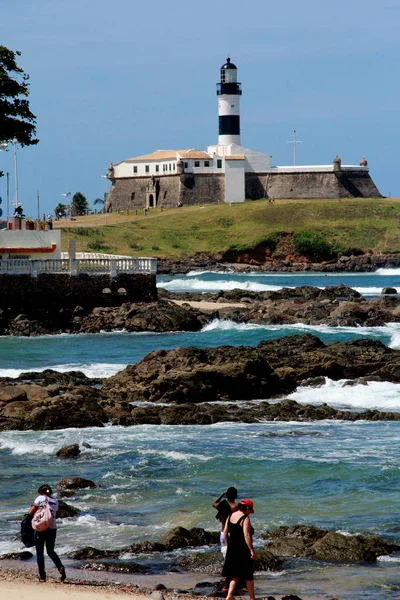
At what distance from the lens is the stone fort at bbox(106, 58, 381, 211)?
126875mm

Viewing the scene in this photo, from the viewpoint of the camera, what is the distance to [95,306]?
145 feet

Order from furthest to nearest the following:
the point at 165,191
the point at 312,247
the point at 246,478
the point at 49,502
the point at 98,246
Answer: the point at 165,191 < the point at 312,247 < the point at 98,246 < the point at 246,478 < the point at 49,502

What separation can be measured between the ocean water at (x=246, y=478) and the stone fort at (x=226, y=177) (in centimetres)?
9984

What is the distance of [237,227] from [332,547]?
4024 inches

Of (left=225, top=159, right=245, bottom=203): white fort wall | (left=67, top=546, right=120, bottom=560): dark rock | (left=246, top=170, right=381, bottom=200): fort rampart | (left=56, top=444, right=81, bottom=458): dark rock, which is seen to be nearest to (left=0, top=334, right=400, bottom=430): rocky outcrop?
(left=56, top=444, right=81, bottom=458): dark rock

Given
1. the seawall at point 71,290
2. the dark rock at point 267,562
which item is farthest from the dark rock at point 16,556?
the seawall at point 71,290

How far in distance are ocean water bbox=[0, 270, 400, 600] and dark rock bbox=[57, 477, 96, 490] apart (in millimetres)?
228

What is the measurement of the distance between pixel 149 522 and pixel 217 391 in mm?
10260

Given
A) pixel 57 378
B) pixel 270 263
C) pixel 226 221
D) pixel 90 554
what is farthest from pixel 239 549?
pixel 226 221

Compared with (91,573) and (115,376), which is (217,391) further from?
(91,573)

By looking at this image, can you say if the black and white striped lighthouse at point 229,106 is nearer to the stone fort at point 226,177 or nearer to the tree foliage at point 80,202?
the stone fort at point 226,177

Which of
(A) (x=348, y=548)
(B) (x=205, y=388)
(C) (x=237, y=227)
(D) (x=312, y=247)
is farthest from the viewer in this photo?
(C) (x=237, y=227)

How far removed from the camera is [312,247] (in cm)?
11488

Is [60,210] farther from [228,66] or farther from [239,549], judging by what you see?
[239,549]
